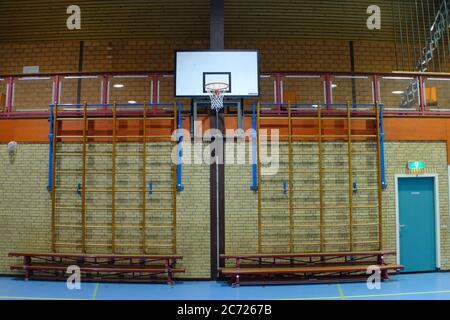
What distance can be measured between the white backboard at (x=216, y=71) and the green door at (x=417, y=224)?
4.22 meters

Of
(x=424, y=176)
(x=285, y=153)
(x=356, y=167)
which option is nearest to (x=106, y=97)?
(x=285, y=153)

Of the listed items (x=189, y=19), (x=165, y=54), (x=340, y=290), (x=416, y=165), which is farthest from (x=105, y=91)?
(x=416, y=165)

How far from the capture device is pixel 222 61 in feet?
25.8

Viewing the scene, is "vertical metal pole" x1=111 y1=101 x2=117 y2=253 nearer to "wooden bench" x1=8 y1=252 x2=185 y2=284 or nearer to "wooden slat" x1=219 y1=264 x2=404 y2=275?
"wooden bench" x1=8 y1=252 x2=185 y2=284

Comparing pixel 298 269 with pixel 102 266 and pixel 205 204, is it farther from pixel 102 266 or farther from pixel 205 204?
pixel 102 266

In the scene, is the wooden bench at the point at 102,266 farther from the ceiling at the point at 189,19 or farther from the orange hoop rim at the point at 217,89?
the ceiling at the point at 189,19

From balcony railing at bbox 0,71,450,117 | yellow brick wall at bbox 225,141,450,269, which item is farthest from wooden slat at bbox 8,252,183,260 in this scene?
balcony railing at bbox 0,71,450,117

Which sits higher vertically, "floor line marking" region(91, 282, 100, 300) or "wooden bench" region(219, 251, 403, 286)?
"wooden bench" region(219, 251, 403, 286)

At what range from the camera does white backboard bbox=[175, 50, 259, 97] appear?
7.75 m

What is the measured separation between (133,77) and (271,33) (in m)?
6.03

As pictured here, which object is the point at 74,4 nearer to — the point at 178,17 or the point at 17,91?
the point at 178,17

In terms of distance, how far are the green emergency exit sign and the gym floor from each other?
2.44 metres

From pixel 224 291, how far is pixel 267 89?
15.3 feet

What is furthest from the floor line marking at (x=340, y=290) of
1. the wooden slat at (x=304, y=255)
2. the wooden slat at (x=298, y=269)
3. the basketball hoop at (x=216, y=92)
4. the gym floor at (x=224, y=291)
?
the basketball hoop at (x=216, y=92)
